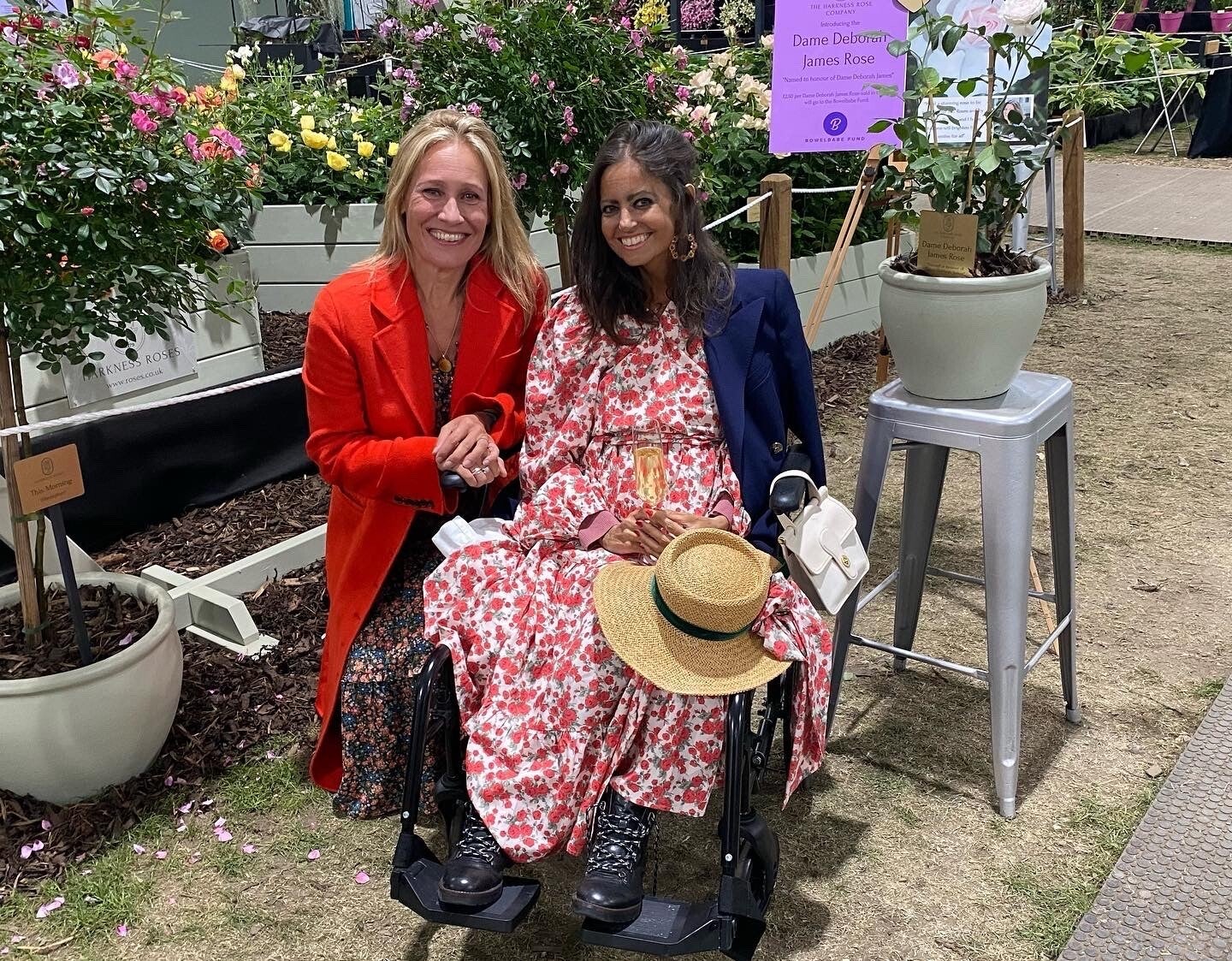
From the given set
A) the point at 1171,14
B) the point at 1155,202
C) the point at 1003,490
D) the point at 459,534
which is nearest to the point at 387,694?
the point at 459,534

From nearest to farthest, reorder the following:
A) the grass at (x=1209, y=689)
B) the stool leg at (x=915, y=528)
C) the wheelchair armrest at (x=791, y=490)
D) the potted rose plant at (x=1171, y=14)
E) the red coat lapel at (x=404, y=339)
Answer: the wheelchair armrest at (x=791, y=490)
the red coat lapel at (x=404, y=339)
the stool leg at (x=915, y=528)
the grass at (x=1209, y=689)
the potted rose plant at (x=1171, y=14)

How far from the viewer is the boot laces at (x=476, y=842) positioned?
1942 mm

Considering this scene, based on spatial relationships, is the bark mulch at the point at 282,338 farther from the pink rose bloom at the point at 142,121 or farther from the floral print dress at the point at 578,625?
the floral print dress at the point at 578,625

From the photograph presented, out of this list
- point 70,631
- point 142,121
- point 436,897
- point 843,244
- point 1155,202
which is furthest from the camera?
point 1155,202

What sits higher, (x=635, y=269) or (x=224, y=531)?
(x=635, y=269)

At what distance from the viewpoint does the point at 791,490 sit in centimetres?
220

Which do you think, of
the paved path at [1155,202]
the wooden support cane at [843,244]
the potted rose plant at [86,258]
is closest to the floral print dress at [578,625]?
the potted rose plant at [86,258]

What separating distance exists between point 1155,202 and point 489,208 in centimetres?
888

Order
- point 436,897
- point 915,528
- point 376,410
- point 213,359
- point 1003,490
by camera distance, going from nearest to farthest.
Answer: point 436,897 < point 1003,490 < point 376,410 < point 915,528 < point 213,359

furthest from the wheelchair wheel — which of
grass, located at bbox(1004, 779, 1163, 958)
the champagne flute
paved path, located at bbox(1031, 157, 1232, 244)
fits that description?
paved path, located at bbox(1031, 157, 1232, 244)

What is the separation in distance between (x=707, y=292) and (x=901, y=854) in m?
1.26

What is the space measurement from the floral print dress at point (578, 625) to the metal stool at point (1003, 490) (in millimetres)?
395

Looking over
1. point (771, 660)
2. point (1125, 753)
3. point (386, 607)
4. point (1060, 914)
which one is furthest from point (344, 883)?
point (1125, 753)

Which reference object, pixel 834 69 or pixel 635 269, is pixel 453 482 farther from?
pixel 834 69
